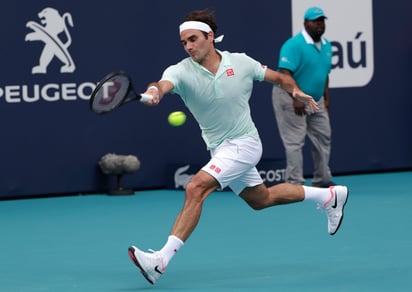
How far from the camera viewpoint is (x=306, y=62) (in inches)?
457

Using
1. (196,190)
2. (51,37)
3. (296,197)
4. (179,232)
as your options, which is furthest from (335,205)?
(51,37)

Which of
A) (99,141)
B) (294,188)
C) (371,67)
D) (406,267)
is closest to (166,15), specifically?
(99,141)

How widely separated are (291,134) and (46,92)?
2462mm

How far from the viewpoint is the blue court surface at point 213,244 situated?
7352 millimetres

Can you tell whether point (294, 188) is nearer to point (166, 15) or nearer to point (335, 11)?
point (166, 15)

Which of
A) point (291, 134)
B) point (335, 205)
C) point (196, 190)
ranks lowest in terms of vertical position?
point (291, 134)

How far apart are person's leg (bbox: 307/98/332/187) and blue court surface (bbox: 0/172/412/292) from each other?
0.34m

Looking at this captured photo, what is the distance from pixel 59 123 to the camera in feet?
39.1

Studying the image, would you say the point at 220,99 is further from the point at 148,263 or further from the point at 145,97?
the point at 148,263

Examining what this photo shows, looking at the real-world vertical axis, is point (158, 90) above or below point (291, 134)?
above

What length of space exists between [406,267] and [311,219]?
2.44 meters

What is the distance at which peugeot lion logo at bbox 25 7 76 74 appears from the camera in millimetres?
11750

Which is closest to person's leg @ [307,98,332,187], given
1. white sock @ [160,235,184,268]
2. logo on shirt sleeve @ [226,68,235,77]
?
logo on shirt sleeve @ [226,68,235,77]

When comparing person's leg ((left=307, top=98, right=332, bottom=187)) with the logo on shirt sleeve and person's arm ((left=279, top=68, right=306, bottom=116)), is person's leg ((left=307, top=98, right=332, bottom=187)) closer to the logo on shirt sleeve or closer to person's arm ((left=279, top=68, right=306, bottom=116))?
person's arm ((left=279, top=68, right=306, bottom=116))
